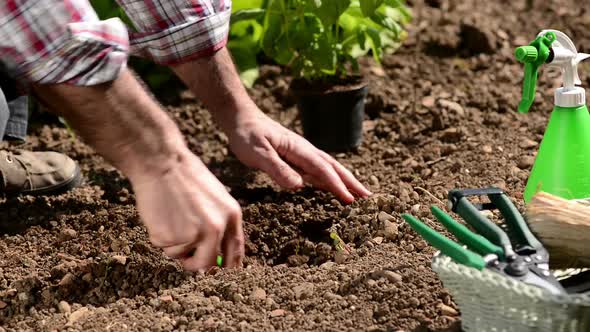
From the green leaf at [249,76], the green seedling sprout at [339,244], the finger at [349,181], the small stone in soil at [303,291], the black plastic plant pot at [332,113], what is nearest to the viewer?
the small stone in soil at [303,291]

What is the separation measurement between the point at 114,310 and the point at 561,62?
1145 millimetres

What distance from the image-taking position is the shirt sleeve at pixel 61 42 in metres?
1.69

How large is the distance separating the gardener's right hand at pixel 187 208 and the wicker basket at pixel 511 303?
1.35 ft

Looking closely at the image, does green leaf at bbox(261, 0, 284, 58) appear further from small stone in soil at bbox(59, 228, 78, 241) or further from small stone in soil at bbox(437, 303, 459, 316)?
small stone in soil at bbox(437, 303, 459, 316)

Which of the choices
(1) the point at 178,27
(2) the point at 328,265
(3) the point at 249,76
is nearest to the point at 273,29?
(3) the point at 249,76

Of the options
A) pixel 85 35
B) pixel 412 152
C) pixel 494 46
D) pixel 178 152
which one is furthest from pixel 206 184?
pixel 494 46

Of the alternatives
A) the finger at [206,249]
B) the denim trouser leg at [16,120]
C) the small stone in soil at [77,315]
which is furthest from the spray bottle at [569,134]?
the denim trouser leg at [16,120]

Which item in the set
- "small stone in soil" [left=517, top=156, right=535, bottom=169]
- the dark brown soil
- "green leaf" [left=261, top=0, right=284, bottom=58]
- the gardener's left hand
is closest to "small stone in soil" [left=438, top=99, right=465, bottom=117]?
the dark brown soil

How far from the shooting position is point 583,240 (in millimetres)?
1703

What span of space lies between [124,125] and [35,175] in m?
1.08

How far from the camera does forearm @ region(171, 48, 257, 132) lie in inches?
93.2

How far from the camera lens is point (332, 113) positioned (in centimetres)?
282

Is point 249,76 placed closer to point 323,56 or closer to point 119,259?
point 323,56

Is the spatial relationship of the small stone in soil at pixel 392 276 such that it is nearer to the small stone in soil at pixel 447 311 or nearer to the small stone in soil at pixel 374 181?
the small stone in soil at pixel 447 311
